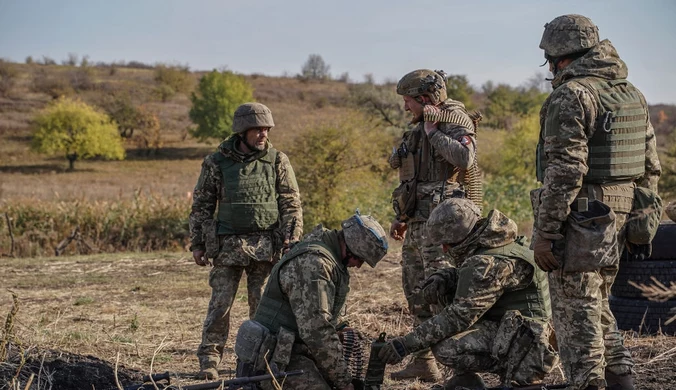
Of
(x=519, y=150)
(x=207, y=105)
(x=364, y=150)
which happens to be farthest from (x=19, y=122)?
(x=364, y=150)

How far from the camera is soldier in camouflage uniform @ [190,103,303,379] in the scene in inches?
269

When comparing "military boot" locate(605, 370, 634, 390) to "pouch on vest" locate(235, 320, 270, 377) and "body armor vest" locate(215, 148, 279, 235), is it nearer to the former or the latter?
"pouch on vest" locate(235, 320, 270, 377)

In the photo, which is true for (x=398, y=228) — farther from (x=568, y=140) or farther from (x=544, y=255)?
(x=568, y=140)

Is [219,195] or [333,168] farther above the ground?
[219,195]

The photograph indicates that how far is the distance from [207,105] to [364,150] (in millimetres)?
35068

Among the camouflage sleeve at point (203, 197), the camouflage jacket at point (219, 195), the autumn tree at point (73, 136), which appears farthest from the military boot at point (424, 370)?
the autumn tree at point (73, 136)

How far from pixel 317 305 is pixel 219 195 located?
2.48 metres

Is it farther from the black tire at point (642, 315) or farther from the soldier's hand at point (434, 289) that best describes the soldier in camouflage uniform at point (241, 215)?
the black tire at point (642, 315)

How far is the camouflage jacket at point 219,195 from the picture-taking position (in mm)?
7012

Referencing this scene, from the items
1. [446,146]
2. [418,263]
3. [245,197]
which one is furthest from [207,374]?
[446,146]

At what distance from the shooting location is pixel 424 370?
6207mm

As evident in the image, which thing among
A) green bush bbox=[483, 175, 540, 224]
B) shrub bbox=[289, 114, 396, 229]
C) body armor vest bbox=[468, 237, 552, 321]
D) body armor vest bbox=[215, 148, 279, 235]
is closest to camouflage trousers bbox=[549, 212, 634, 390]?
body armor vest bbox=[468, 237, 552, 321]

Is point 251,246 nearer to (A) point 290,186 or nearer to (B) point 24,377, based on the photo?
(A) point 290,186

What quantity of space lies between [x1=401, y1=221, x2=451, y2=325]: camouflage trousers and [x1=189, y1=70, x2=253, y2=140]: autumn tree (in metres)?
42.9
